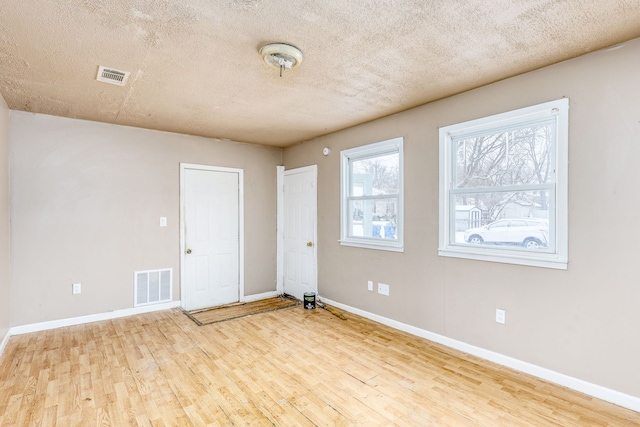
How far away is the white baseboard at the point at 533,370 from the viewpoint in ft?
7.14

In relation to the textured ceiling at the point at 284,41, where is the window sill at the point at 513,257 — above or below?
below

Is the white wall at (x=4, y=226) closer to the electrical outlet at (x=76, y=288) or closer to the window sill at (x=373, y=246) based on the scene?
the electrical outlet at (x=76, y=288)

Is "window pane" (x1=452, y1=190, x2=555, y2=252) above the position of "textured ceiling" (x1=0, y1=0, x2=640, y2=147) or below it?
below

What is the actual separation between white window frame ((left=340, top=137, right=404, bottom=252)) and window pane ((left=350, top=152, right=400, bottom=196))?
0.05 metres

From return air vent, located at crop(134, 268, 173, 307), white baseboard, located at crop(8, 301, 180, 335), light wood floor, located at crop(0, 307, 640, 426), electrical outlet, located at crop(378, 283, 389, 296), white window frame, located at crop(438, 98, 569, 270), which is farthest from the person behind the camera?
return air vent, located at crop(134, 268, 173, 307)

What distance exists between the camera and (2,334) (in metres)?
3.06

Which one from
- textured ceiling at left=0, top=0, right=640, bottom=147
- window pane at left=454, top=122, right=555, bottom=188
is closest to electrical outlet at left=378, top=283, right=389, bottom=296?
window pane at left=454, top=122, right=555, bottom=188

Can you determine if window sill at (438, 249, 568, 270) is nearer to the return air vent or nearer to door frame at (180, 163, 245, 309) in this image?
door frame at (180, 163, 245, 309)

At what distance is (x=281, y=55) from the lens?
2217mm

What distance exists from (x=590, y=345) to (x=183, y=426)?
284 cm

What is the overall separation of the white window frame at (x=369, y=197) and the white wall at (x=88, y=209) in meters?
1.96

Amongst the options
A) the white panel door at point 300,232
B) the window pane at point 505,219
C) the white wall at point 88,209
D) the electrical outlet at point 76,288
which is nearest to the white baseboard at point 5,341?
the white wall at point 88,209

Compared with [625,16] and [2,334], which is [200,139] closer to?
[2,334]

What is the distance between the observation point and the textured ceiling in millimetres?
1782
